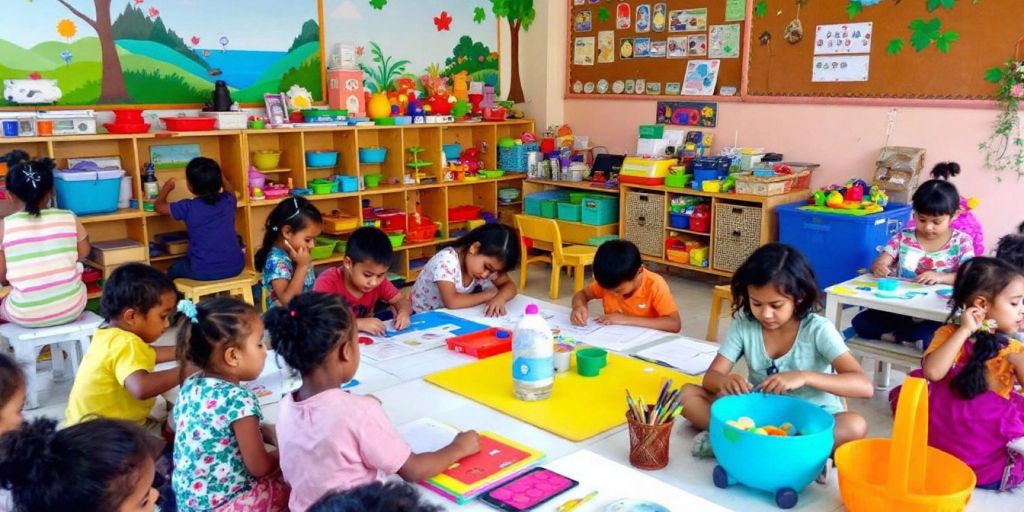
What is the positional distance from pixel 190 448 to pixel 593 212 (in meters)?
4.57

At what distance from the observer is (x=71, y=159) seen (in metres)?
4.80

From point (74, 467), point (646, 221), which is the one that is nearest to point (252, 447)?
point (74, 467)

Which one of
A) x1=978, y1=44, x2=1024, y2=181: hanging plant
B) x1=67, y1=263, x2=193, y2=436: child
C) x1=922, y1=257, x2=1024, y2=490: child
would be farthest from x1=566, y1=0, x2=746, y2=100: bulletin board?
x1=67, y1=263, x2=193, y2=436: child

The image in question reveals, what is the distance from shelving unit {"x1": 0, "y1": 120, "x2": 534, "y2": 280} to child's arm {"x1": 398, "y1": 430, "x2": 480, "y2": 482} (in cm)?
361

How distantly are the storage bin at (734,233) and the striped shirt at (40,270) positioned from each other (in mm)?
3801

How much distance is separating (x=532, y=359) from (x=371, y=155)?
4.05m

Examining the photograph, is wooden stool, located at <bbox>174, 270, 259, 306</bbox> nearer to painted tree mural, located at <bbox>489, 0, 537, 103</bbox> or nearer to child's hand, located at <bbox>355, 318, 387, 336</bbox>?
child's hand, located at <bbox>355, 318, 387, 336</bbox>

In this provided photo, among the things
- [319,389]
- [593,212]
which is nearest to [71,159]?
[593,212]

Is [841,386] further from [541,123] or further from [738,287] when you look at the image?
[541,123]

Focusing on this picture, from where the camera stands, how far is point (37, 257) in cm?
363

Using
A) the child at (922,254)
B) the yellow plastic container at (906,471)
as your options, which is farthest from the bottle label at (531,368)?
the child at (922,254)

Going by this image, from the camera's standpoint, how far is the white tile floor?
162 cm

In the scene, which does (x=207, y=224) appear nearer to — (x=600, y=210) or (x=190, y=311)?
(x=600, y=210)

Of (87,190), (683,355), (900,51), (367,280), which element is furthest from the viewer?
(900,51)
